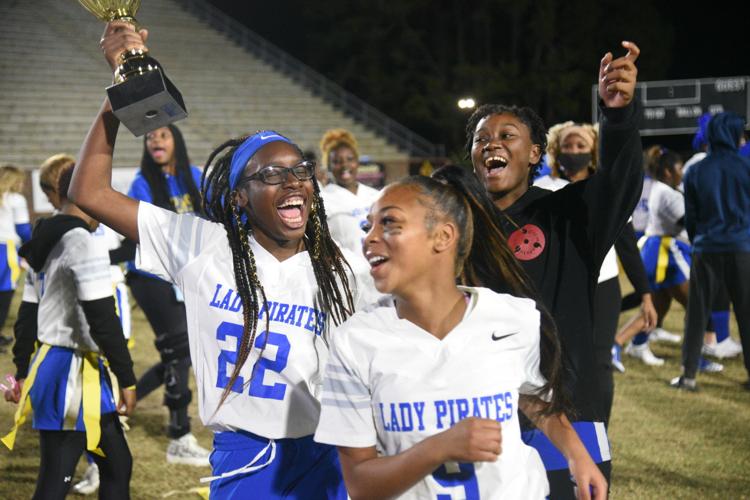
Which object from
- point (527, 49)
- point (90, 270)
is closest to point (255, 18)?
point (527, 49)

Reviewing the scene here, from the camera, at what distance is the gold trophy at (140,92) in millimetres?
2248

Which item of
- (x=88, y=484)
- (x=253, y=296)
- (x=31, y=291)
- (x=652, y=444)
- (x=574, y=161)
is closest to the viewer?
(x=253, y=296)

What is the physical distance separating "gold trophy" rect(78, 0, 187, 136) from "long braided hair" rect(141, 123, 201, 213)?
10.1 feet

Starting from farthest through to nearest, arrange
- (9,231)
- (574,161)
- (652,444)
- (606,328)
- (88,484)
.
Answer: (9,231) → (652,444) → (574,161) → (88,484) → (606,328)

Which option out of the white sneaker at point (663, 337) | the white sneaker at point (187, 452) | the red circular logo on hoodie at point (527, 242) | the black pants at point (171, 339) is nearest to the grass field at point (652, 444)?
the white sneaker at point (187, 452)

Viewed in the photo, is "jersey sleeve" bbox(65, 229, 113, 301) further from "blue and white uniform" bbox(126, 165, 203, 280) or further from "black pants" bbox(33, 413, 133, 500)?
"blue and white uniform" bbox(126, 165, 203, 280)

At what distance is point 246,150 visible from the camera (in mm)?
2508

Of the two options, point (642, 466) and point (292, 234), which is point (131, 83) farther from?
point (642, 466)

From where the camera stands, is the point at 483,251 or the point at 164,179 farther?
the point at 164,179

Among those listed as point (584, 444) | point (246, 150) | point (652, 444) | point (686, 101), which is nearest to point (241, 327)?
point (246, 150)

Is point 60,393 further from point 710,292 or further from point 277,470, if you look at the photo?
point 710,292

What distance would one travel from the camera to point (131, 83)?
2.25 m

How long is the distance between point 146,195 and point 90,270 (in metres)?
2.05

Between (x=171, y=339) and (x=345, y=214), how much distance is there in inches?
58.5
